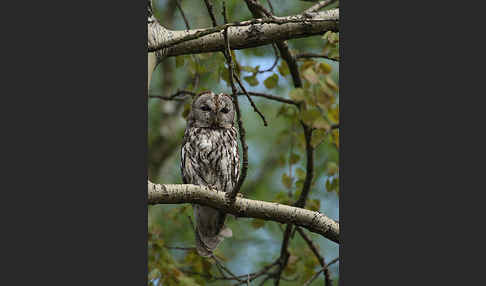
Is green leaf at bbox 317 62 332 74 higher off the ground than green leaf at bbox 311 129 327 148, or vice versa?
green leaf at bbox 317 62 332 74

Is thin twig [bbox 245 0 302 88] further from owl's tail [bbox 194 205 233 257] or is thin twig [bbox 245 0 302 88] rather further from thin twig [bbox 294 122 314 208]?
owl's tail [bbox 194 205 233 257]

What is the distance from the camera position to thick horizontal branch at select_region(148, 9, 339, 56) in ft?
8.54

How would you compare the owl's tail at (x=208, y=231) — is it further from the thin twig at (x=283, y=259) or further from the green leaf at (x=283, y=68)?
the green leaf at (x=283, y=68)

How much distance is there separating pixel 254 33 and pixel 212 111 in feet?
2.39

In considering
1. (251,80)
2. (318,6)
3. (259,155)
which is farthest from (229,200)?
(259,155)

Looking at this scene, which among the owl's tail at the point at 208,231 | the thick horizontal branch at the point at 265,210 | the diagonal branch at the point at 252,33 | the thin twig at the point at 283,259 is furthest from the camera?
the thin twig at the point at 283,259

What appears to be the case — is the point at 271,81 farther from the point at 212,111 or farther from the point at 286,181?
the point at 286,181

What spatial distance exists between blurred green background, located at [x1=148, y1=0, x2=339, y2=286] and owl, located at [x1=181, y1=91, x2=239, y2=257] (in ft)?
0.45

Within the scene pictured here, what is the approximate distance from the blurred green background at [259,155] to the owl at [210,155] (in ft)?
0.45

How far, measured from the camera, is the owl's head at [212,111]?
3.26 metres

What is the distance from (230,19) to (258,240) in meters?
1.56

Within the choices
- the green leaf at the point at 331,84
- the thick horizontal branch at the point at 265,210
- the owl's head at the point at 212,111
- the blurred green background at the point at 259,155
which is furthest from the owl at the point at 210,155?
the green leaf at the point at 331,84

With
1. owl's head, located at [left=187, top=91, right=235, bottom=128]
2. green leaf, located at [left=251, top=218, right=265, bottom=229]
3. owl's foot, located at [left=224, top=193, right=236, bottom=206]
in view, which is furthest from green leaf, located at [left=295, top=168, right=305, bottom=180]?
owl's foot, located at [left=224, top=193, right=236, bottom=206]
